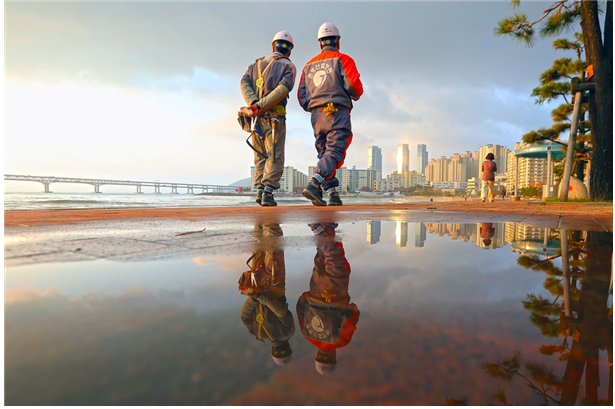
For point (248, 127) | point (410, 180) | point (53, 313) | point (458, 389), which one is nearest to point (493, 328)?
point (458, 389)

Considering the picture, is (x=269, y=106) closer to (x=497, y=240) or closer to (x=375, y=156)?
(x=497, y=240)

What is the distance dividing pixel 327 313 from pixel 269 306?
0.41 feet

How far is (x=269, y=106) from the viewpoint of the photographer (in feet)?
13.5

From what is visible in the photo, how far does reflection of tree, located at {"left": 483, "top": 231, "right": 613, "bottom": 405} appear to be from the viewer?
0.41 m

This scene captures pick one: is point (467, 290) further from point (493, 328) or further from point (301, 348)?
point (301, 348)

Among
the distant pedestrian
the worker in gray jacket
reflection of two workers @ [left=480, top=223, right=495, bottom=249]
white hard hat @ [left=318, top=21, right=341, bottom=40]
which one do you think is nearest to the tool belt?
the worker in gray jacket

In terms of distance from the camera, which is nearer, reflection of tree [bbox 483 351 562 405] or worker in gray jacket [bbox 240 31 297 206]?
reflection of tree [bbox 483 351 562 405]

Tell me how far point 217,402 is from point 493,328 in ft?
1.52

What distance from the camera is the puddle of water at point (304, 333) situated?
0.40 m

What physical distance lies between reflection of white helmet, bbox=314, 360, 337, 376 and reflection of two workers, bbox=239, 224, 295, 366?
5 cm

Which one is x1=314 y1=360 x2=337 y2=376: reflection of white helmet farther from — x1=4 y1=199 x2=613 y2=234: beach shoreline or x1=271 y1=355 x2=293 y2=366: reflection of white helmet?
x1=4 y1=199 x2=613 y2=234: beach shoreline

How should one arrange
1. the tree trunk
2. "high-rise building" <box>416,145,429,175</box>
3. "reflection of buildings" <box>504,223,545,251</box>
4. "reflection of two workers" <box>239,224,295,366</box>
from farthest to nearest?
1. "high-rise building" <box>416,145,429,175</box>
2. the tree trunk
3. "reflection of buildings" <box>504,223,545,251</box>
4. "reflection of two workers" <box>239,224,295,366</box>

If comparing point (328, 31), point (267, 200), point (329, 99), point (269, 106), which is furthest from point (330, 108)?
point (267, 200)

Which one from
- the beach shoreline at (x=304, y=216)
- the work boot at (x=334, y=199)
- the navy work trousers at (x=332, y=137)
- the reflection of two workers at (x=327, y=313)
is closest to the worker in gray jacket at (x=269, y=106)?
the navy work trousers at (x=332, y=137)
